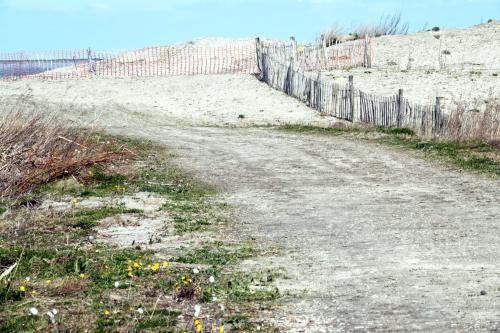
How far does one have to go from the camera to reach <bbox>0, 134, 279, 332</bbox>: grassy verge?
6676 millimetres

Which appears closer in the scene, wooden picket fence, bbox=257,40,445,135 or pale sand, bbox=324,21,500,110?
wooden picket fence, bbox=257,40,445,135

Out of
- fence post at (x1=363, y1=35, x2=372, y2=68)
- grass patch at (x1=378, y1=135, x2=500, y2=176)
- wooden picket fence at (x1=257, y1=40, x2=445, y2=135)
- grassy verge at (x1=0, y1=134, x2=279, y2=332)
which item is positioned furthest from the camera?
fence post at (x1=363, y1=35, x2=372, y2=68)

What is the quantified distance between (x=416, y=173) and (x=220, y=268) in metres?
8.24

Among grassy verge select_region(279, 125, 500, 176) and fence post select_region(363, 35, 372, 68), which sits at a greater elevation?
fence post select_region(363, 35, 372, 68)

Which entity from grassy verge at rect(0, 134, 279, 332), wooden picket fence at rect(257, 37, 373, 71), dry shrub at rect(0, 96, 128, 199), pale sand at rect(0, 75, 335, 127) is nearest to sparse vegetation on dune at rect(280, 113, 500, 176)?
pale sand at rect(0, 75, 335, 127)

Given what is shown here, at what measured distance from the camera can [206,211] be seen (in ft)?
39.6

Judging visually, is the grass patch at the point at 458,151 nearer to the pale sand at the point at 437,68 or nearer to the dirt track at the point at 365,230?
the dirt track at the point at 365,230

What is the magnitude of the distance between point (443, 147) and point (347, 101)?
26.3ft

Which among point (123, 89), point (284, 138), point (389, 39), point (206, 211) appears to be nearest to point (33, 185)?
point (206, 211)

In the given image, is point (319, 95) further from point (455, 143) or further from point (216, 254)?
point (216, 254)

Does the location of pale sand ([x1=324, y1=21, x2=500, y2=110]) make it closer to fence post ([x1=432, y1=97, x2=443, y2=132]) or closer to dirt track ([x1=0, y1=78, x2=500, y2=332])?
fence post ([x1=432, y1=97, x2=443, y2=132])

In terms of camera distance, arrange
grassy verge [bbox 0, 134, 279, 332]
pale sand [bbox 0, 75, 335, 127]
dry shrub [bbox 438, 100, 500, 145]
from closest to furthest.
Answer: grassy verge [bbox 0, 134, 279, 332]
dry shrub [bbox 438, 100, 500, 145]
pale sand [bbox 0, 75, 335, 127]

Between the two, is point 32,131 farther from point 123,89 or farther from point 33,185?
point 123,89

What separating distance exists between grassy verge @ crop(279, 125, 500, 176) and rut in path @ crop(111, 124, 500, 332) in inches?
28.3
